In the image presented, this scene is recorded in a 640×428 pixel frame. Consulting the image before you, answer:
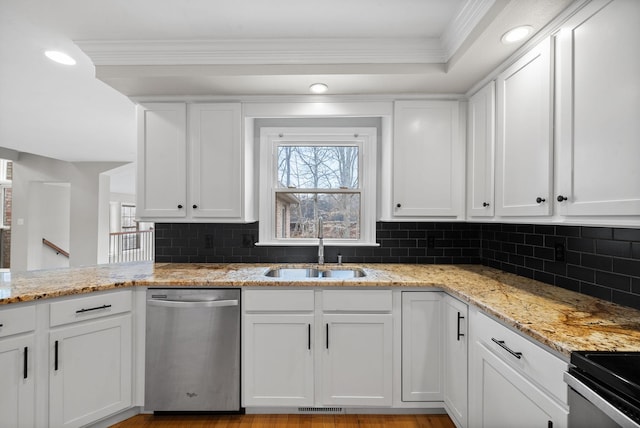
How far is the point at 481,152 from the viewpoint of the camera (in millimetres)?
2094

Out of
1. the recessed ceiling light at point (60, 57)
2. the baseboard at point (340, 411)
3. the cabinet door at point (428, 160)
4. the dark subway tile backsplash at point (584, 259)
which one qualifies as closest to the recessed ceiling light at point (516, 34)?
the cabinet door at point (428, 160)

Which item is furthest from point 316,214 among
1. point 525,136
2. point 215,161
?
point 525,136

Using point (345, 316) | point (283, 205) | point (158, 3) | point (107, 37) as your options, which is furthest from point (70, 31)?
point (345, 316)

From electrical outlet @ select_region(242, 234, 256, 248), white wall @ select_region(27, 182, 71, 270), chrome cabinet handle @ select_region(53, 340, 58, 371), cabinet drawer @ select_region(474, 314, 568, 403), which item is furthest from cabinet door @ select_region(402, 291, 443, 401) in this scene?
white wall @ select_region(27, 182, 71, 270)

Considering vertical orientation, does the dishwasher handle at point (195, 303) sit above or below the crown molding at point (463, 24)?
below

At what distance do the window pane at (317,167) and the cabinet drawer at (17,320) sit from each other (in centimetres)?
184

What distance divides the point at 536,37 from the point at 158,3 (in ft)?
6.65

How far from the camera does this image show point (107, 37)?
1.98 meters

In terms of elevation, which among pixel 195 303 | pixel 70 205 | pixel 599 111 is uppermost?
pixel 599 111

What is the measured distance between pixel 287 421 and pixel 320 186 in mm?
1810

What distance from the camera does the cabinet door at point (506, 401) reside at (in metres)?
1.07

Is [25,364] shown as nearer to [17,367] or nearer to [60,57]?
[17,367]

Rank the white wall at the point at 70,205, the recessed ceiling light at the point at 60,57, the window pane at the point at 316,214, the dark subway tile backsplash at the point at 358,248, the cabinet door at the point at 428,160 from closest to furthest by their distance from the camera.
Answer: the recessed ceiling light at the point at 60,57 → the cabinet door at the point at 428,160 → the dark subway tile backsplash at the point at 358,248 → the window pane at the point at 316,214 → the white wall at the point at 70,205

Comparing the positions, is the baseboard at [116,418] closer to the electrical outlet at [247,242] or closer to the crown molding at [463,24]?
the electrical outlet at [247,242]
